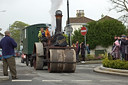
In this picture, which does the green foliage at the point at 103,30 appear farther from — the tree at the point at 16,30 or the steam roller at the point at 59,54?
the tree at the point at 16,30

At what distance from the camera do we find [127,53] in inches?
693

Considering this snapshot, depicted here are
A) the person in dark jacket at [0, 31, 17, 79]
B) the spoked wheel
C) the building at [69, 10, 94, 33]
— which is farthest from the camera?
the building at [69, 10, 94, 33]

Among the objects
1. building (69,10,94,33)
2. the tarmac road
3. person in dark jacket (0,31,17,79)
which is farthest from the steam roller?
building (69,10,94,33)

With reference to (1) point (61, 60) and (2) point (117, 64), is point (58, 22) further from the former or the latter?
(2) point (117, 64)

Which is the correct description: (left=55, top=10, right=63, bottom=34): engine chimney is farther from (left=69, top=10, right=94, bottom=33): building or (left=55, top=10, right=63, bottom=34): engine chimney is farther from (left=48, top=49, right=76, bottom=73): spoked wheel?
(left=69, top=10, right=94, bottom=33): building

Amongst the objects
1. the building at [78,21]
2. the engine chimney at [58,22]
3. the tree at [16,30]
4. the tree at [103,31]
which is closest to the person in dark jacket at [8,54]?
the engine chimney at [58,22]

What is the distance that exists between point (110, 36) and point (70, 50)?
46243 millimetres

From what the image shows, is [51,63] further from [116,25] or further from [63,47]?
[116,25]

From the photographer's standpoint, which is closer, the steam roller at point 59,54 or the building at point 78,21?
the steam roller at point 59,54

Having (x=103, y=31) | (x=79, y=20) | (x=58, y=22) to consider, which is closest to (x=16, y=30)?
(x=79, y=20)

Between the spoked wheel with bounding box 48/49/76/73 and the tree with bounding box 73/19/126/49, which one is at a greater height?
the tree with bounding box 73/19/126/49

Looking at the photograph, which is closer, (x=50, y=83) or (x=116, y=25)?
(x=50, y=83)

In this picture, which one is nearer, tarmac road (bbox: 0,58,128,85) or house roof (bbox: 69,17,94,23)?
tarmac road (bbox: 0,58,128,85)

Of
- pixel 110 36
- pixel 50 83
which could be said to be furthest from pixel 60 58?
pixel 110 36
